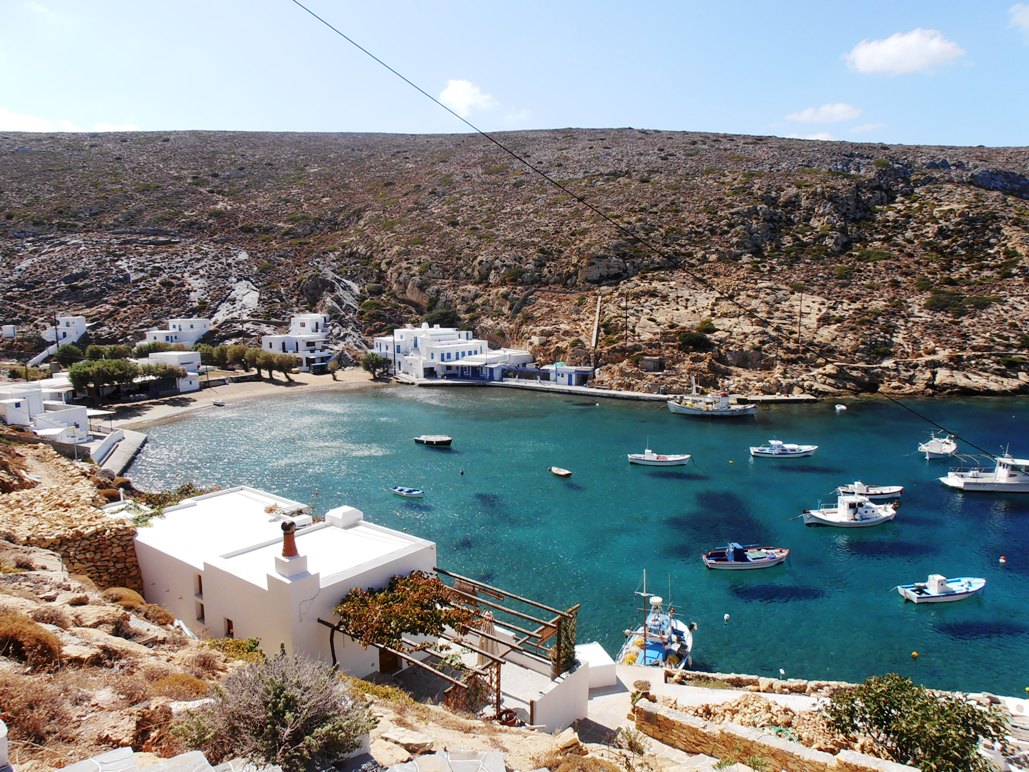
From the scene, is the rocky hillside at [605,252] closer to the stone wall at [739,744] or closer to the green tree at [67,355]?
the green tree at [67,355]

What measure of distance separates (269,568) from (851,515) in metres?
25.8

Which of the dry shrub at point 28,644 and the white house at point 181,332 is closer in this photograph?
the dry shrub at point 28,644

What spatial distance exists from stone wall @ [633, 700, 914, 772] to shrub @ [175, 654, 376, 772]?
5.82 m

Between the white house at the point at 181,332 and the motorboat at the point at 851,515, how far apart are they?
62329mm

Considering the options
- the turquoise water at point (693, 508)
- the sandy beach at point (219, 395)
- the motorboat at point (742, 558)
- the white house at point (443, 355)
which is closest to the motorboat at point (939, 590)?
the turquoise water at point (693, 508)

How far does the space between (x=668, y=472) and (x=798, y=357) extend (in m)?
30.6

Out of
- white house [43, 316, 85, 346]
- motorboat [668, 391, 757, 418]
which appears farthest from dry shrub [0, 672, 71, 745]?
white house [43, 316, 85, 346]

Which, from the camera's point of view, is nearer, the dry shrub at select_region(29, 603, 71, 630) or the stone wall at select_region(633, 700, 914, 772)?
the stone wall at select_region(633, 700, 914, 772)

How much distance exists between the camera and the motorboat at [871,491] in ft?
102

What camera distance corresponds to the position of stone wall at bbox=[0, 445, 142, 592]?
45.5ft

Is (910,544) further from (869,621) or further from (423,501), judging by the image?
(423,501)

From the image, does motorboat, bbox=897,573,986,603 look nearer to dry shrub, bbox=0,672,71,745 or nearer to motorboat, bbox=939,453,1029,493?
motorboat, bbox=939,453,1029,493

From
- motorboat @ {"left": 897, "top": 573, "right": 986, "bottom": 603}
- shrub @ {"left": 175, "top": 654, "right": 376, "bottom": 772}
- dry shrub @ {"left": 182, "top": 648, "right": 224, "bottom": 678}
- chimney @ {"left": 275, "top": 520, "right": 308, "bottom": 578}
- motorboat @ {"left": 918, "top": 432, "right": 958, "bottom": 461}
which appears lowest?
motorboat @ {"left": 897, "top": 573, "right": 986, "bottom": 603}

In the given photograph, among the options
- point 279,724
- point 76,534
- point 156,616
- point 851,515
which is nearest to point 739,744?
point 279,724
